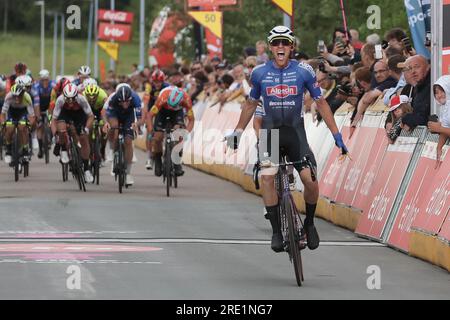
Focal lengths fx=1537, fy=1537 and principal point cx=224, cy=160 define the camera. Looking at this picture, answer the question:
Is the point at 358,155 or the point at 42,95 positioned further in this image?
the point at 42,95

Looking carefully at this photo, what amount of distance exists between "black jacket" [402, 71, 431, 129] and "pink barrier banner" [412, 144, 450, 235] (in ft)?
4.46

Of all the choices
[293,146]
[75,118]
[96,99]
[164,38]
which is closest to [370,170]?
[293,146]

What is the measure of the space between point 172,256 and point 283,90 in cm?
208

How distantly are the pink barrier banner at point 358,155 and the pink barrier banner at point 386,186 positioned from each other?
81 centimetres

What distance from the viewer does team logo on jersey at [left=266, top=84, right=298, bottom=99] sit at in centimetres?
1341

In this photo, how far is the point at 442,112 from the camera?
1471 centimetres

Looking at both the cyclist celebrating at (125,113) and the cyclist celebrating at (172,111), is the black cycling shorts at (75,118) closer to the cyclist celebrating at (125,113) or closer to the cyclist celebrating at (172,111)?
the cyclist celebrating at (125,113)

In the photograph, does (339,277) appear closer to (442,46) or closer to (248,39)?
(442,46)

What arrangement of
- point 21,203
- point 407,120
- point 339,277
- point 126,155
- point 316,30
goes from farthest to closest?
point 316,30 < point 126,155 < point 21,203 < point 407,120 < point 339,277

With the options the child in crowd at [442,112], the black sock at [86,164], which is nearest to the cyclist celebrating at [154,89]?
the black sock at [86,164]

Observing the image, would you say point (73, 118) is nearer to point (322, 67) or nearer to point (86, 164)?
point (86, 164)
